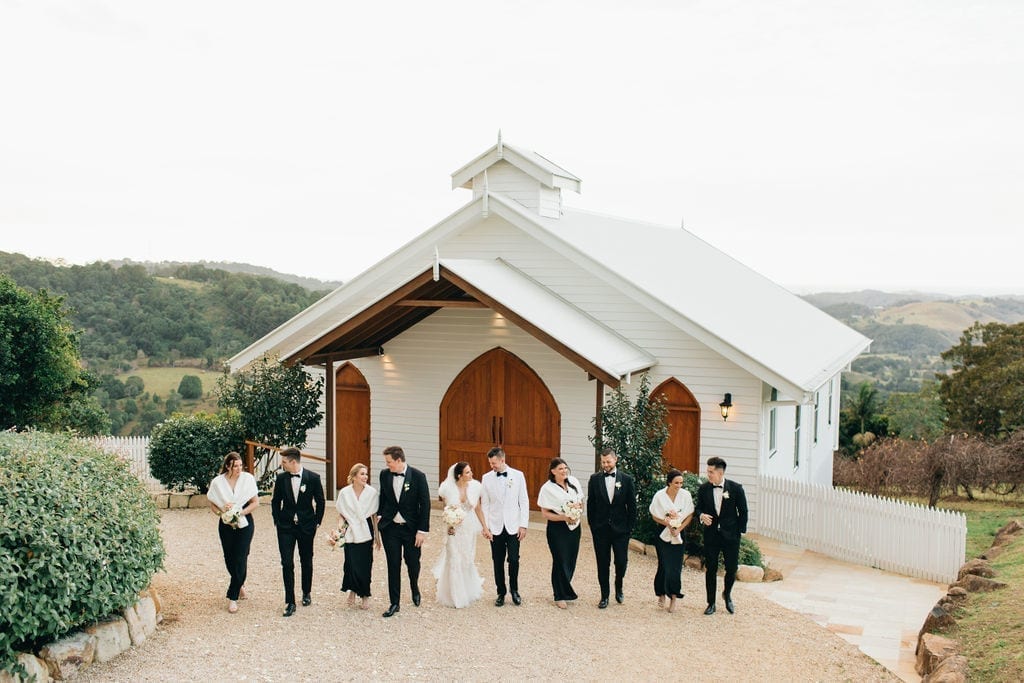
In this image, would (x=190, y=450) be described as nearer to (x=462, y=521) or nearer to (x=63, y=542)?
(x=462, y=521)

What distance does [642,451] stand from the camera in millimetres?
15242


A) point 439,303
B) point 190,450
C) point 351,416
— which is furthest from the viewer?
point 351,416

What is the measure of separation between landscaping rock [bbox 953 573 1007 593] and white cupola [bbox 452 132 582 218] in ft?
35.3

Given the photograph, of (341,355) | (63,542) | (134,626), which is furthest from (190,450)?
(63,542)

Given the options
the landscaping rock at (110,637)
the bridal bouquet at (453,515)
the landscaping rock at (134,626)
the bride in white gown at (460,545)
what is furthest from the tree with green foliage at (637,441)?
the landscaping rock at (110,637)

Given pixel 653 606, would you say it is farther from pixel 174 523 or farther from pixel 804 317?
pixel 804 317

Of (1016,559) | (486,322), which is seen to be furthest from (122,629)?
(1016,559)

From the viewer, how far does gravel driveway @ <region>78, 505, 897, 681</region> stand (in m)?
9.42

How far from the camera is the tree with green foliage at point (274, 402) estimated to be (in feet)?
57.4

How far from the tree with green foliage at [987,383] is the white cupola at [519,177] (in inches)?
715

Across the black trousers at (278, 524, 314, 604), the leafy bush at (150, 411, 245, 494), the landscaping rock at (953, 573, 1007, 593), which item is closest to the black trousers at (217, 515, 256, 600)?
the black trousers at (278, 524, 314, 604)

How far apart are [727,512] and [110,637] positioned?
691 cm

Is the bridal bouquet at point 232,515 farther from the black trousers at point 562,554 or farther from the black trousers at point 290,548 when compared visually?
the black trousers at point 562,554

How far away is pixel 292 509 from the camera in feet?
35.8
